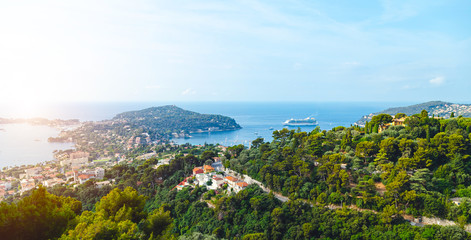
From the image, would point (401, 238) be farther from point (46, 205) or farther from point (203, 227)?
point (46, 205)

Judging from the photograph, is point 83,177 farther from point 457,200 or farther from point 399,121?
point 399,121

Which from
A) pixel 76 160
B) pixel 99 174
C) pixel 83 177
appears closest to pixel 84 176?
pixel 83 177

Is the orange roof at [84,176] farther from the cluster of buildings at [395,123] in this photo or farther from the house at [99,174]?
the cluster of buildings at [395,123]

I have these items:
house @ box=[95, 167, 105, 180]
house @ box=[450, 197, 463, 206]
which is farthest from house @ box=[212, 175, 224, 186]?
house @ box=[95, 167, 105, 180]

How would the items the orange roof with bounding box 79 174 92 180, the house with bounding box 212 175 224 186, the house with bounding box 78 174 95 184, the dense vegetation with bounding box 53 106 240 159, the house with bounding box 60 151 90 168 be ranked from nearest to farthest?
the house with bounding box 212 175 224 186
the house with bounding box 78 174 95 184
the orange roof with bounding box 79 174 92 180
the house with bounding box 60 151 90 168
the dense vegetation with bounding box 53 106 240 159

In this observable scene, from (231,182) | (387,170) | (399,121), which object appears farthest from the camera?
(399,121)

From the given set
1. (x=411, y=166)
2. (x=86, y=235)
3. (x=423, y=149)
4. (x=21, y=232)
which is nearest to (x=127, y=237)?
(x=86, y=235)

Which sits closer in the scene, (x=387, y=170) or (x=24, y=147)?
(x=387, y=170)

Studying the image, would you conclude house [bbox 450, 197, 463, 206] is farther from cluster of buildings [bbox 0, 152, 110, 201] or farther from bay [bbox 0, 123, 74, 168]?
bay [bbox 0, 123, 74, 168]
